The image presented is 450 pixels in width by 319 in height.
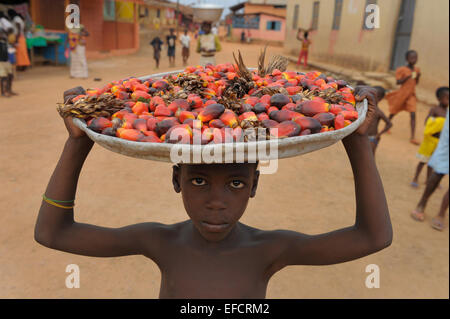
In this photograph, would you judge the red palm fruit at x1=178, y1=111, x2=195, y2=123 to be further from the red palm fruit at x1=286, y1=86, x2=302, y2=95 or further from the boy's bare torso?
the boy's bare torso

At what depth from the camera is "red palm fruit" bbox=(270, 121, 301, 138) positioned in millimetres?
1080

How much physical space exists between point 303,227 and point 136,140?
333cm

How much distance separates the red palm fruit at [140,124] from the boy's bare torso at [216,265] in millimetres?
605

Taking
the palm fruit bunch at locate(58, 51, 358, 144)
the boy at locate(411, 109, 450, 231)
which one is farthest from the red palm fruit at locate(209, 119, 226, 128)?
the boy at locate(411, 109, 450, 231)

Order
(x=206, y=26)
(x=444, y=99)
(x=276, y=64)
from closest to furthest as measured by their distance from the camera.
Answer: (x=276, y=64)
(x=444, y=99)
(x=206, y=26)

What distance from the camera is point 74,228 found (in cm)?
152

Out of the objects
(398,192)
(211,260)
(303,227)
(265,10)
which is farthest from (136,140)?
(265,10)

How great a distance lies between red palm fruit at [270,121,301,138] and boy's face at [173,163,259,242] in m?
0.25

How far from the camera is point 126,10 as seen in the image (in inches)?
758

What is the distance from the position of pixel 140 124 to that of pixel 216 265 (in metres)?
0.68

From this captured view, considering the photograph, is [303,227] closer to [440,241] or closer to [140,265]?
[440,241]

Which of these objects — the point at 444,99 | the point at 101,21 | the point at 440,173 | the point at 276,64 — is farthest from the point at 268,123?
the point at 101,21

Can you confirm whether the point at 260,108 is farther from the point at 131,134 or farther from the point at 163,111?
the point at 131,134
